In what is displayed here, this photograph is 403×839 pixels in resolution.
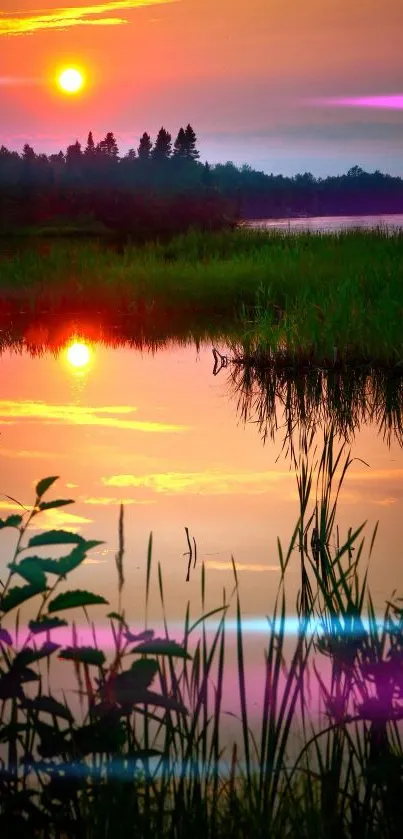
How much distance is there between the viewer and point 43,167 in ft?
135

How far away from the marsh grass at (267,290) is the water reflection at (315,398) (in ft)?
Result: 0.52

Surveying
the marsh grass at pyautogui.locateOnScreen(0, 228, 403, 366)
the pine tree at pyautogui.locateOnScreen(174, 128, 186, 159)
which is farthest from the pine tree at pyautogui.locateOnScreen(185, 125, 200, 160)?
the marsh grass at pyautogui.locateOnScreen(0, 228, 403, 366)

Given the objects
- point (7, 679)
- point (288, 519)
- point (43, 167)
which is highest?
point (43, 167)

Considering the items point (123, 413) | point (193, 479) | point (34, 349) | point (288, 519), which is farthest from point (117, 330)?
point (288, 519)

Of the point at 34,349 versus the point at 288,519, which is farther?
the point at 34,349

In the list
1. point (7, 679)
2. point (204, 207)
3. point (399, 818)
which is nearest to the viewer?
point (7, 679)

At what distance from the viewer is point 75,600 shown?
147 cm

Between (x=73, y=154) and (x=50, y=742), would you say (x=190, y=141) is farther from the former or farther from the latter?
(x=50, y=742)

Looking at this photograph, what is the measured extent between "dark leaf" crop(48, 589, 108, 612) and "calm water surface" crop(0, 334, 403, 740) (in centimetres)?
101

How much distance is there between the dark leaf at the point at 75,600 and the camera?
4.73 ft

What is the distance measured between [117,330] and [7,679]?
919cm

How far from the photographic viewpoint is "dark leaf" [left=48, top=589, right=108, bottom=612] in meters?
1.44

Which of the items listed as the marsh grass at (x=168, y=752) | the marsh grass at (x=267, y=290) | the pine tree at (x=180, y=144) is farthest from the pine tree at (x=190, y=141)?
the marsh grass at (x=168, y=752)

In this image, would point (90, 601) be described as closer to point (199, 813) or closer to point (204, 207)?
point (199, 813)
